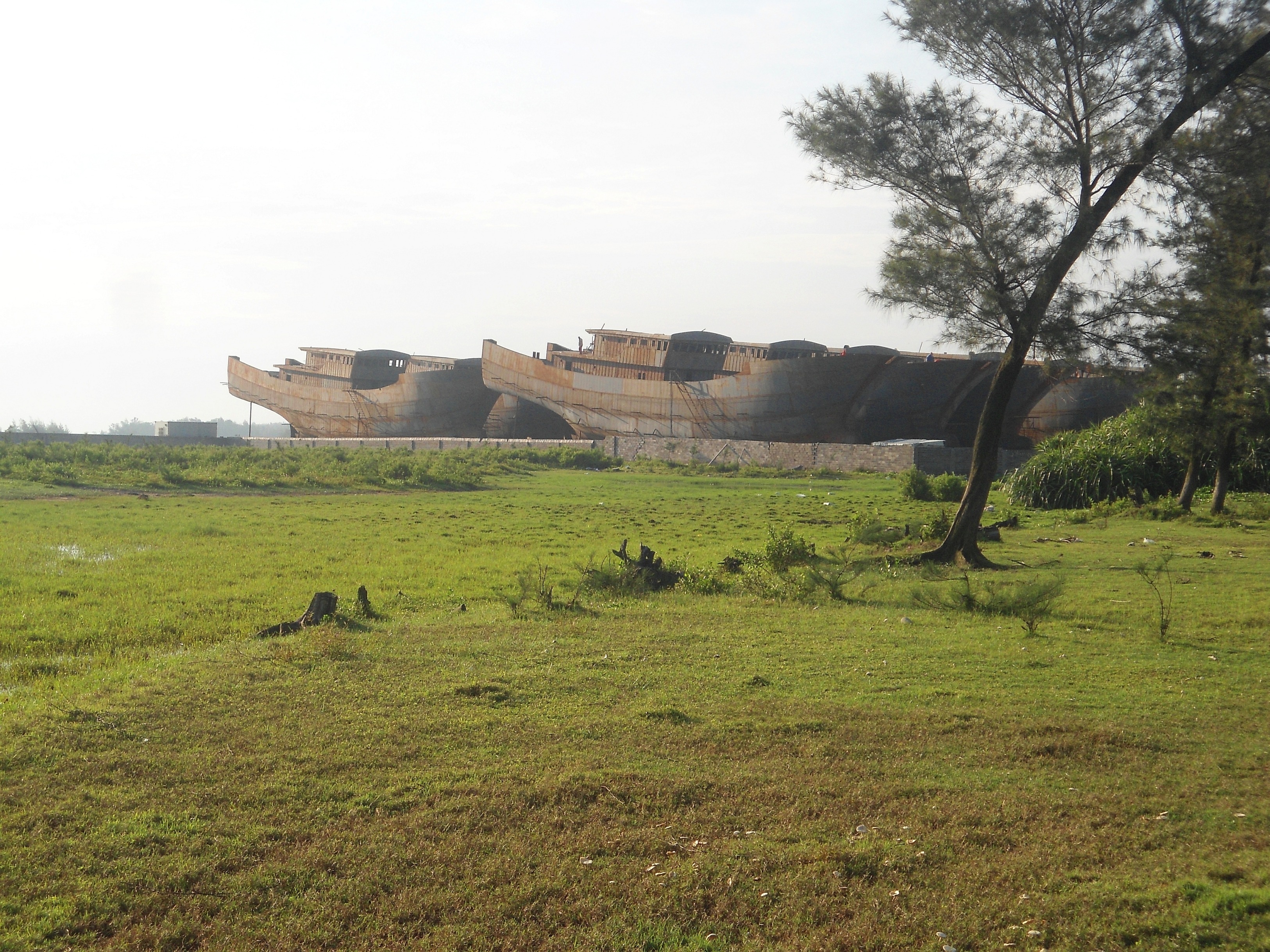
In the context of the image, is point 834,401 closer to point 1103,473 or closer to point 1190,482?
point 1103,473

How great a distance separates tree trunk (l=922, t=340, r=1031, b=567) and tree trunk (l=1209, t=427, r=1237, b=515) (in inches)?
324

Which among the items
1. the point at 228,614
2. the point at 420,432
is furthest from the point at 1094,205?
the point at 420,432

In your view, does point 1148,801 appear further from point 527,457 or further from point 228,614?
point 527,457

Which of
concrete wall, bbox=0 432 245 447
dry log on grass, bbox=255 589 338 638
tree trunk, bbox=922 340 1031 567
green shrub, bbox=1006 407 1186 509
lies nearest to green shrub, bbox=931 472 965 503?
green shrub, bbox=1006 407 1186 509

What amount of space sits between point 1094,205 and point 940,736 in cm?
884

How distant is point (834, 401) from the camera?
40625 millimetres

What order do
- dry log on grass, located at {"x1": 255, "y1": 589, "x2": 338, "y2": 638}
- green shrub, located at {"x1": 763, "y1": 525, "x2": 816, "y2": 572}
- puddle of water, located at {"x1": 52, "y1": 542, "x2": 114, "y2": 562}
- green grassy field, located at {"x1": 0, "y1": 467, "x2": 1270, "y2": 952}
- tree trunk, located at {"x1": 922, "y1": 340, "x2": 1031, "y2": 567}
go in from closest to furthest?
green grassy field, located at {"x1": 0, "y1": 467, "x2": 1270, "y2": 952} → dry log on grass, located at {"x1": 255, "y1": 589, "x2": 338, "y2": 638} → green shrub, located at {"x1": 763, "y1": 525, "x2": 816, "y2": 572} → puddle of water, located at {"x1": 52, "y1": 542, "x2": 114, "y2": 562} → tree trunk, located at {"x1": 922, "y1": 340, "x2": 1031, "y2": 567}

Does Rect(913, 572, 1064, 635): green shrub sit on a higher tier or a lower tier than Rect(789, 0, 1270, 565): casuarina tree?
lower

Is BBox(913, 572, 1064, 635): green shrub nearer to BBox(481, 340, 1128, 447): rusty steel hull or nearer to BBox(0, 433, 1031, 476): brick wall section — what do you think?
BBox(0, 433, 1031, 476): brick wall section

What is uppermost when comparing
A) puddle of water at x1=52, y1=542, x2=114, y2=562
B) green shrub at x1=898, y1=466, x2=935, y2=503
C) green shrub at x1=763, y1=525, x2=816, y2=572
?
green shrub at x1=898, y1=466, x2=935, y2=503

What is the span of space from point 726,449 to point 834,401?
4.84 m

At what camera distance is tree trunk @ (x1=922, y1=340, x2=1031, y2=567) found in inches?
494

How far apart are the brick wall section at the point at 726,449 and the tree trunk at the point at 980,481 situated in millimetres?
20240

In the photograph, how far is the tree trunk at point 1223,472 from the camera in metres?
18.4
